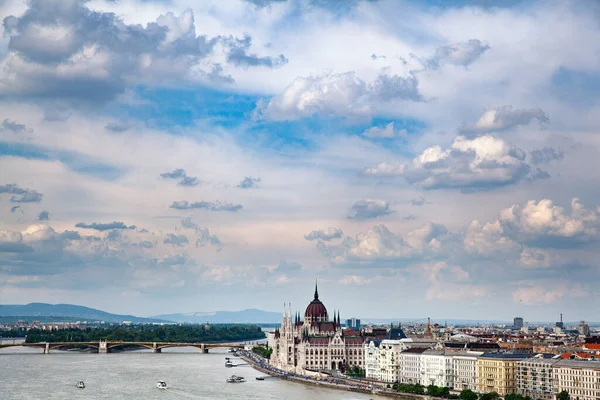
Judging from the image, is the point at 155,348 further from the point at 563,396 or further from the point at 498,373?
the point at 563,396

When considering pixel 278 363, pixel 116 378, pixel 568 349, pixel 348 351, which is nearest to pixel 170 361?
pixel 278 363

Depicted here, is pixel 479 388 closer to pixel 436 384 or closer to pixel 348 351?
pixel 436 384

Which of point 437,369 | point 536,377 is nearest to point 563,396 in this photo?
point 536,377

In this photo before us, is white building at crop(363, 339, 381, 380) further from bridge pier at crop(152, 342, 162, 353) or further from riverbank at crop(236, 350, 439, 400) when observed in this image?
bridge pier at crop(152, 342, 162, 353)

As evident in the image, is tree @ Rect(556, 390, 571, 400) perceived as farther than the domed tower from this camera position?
No

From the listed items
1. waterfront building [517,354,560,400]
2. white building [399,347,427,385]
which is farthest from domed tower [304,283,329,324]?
waterfront building [517,354,560,400]

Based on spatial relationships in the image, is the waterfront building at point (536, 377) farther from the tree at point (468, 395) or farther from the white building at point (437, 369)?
the white building at point (437, 369)
